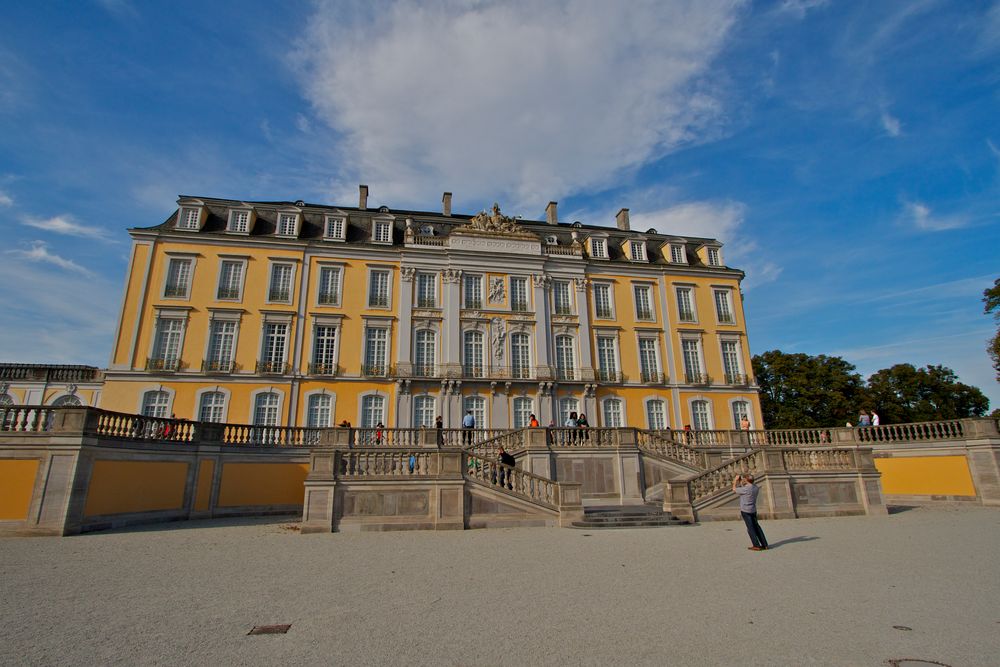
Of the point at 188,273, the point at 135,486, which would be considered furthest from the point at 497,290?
the point at 135,486

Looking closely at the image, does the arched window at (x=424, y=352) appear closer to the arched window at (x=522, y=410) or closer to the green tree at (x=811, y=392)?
the arched window at (x=522, y=410)

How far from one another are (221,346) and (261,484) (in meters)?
10.4

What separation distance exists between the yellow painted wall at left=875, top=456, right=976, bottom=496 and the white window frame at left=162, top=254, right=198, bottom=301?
3159cm

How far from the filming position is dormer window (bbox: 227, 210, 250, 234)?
27.5 meters

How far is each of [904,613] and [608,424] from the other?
72.2ft

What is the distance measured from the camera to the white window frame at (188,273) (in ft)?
84.4

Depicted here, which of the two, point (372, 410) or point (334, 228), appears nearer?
point (372, 410)

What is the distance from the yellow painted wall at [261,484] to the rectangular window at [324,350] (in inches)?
317

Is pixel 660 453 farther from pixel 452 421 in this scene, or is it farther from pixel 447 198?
pixel 447 198

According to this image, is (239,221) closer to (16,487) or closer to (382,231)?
(382,231)

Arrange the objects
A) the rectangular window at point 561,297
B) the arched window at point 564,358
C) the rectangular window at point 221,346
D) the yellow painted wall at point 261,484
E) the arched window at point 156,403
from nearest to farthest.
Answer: the yellow painted wall at point 261,484 → the arched window at point 156,403 → the rectangular window at point 221,346 → the arched window at point 564,358 → the rectangular window at point 561,297

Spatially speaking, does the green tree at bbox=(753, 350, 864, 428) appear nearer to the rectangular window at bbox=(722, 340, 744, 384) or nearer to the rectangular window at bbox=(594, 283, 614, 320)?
the rectangular window at bbox=(722, 340, 744, 384)

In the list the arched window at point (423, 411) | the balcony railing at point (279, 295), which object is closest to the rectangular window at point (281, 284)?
the balcony railing at point (279, 295)

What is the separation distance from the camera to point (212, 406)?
24.5m
